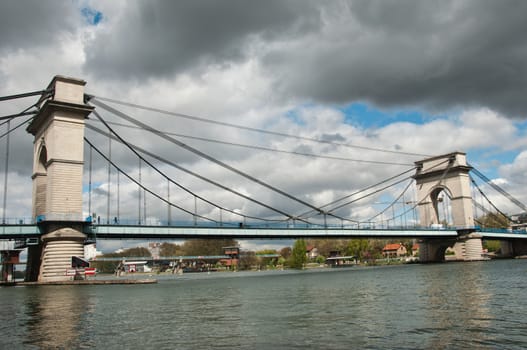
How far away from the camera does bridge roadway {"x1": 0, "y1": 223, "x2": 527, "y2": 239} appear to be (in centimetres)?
4697

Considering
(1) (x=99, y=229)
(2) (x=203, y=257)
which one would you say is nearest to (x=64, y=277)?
(1) (x=99, y=229)

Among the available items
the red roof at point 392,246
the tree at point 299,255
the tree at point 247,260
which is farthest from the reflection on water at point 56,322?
the red roof at point 392,246

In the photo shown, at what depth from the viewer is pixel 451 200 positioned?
91312 mm

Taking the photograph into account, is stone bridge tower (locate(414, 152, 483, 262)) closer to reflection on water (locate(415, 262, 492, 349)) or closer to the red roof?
reflection on water (locate(415, 262, 492, 349))

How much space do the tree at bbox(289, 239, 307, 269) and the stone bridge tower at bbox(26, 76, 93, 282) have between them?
A: 3273 inches

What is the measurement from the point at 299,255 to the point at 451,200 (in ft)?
154

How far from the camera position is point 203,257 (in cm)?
17025

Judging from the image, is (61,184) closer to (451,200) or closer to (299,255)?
(451,200)

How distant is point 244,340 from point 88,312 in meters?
10.9

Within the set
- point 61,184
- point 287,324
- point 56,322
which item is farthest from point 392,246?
point 56,322

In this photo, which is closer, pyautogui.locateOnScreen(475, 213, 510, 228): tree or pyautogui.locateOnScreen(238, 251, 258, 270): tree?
pyautogui.locateOnScreen(475, 213, 510, 228): tree

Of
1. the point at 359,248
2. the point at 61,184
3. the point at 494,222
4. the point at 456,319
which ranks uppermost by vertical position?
the point at 61,184

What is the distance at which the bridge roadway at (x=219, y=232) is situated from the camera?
4697 centimetres

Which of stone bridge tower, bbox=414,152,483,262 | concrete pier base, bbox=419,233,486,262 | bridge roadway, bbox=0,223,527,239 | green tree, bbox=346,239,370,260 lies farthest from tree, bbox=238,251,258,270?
bridge roadway, bbox=0,223,527,239
